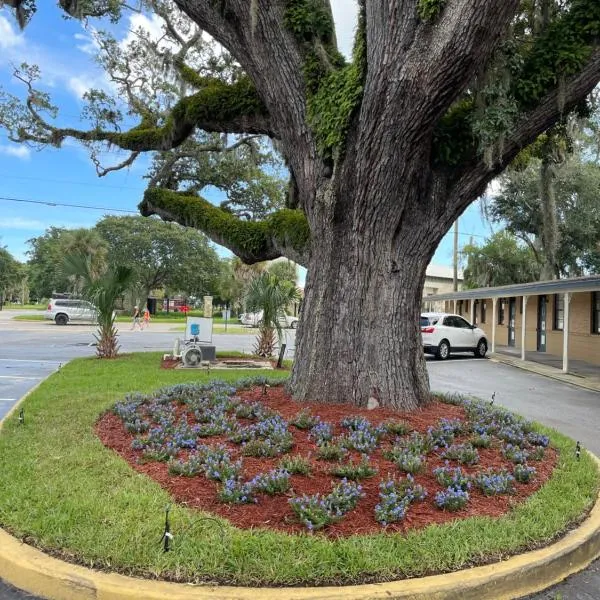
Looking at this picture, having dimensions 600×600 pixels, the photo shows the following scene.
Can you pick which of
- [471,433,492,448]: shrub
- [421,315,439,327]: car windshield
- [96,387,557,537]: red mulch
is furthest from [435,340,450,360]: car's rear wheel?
[471,433,492,448]: shrub

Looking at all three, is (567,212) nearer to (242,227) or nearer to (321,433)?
(242,227)

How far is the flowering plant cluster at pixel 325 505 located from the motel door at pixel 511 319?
22965 mm

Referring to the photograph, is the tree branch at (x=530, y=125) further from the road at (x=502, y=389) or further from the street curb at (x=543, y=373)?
the street curb at (x=543, y=373)

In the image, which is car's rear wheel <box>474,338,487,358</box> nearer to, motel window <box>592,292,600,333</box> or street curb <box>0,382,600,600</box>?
motel window <box>592,292,600,333</box>

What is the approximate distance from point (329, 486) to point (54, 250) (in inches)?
1863

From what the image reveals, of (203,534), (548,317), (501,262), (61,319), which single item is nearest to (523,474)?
(203,534)

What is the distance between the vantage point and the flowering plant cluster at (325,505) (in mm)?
3307

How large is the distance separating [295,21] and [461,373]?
10788 mm

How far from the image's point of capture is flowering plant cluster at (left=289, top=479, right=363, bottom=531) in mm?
3307

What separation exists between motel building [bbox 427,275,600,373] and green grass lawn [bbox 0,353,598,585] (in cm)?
1167

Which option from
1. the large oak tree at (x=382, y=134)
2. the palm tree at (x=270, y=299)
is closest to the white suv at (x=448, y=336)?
the palm tree at (x=270, y=299)

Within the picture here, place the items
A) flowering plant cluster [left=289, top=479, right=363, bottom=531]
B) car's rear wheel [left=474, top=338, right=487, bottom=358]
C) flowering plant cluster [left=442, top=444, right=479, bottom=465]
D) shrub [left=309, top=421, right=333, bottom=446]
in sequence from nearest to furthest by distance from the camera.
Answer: flowering plant cluster [left=289, top=479, right=363, bottom=531] → flowering plant cluster [left=442, top=444, right=479, bottom=465] → shrub [left=309, top=421, right=333, bottom=446] → car's rear wheel [left=474, top=338, right=487, bottom=358]

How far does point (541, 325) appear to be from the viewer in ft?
72.3

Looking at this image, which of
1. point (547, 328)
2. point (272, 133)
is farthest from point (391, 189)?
point (547, 328)
